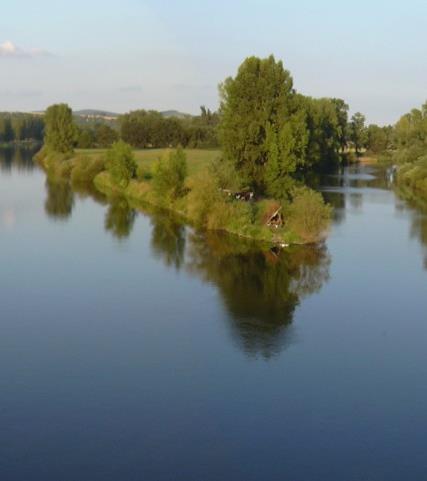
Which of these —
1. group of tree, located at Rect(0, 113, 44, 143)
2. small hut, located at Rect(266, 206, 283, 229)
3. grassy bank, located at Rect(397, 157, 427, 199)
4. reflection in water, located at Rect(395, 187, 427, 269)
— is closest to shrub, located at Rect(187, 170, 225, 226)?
small hut, located at Rect(266, 206, 283, 229)

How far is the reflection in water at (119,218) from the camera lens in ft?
121

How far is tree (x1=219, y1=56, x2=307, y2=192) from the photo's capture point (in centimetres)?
4066

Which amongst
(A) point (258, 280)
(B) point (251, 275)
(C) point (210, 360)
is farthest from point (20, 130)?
(C) point (210, 360)

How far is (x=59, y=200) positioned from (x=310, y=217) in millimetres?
23328

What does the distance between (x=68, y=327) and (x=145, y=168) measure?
38.9 m

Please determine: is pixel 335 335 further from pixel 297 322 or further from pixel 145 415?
pixel 145 415

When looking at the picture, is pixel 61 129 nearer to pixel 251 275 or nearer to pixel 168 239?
pixel 168 239

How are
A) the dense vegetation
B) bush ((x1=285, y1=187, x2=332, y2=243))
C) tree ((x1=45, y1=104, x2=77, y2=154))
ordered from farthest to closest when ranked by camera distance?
tree ((x1=45, y1=104, x2=77, y2=154))
the dense vegetation
bush ((x1=285, y1=187, x2=332, y2=243))

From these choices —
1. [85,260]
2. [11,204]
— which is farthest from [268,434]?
[11,204]

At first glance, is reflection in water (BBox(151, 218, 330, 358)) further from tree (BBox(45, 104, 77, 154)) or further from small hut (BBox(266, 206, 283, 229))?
tree (BBox(45, 104, 77, 154))

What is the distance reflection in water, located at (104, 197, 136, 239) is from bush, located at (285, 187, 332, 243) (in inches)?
363

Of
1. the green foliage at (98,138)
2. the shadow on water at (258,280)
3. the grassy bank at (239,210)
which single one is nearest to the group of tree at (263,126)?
the grassy bank at (239,210)

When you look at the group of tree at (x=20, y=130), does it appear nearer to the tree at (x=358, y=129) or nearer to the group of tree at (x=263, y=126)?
the tree at (x=358, y=129)

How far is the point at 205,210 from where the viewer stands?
37688mm
